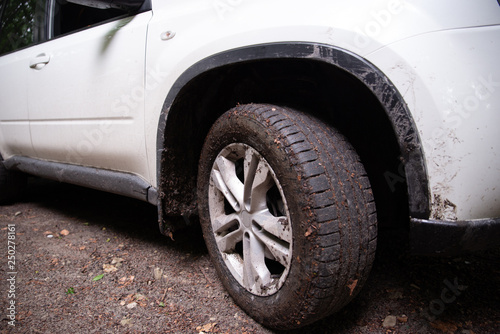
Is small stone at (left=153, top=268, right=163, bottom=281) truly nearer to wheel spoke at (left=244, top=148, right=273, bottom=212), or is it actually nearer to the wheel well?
the wheel well

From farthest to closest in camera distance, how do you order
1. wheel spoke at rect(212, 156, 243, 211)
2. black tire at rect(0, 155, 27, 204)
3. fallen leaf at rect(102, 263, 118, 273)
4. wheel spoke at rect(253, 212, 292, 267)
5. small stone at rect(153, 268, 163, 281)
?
black tire at rect(0, 155, 27, 204) → fallen leaf at rect(102, 263, 118, 273) → small stone at rect(153, 268, 163, 281) → wheel spoke at rect(212, 156, 243, 211) → wheel spoke at rect(253, 212, 292, 267)

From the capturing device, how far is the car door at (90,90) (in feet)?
5.57

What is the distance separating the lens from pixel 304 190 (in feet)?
3.63

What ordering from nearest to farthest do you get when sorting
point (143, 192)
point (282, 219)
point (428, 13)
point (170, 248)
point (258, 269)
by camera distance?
point (428, 13) → point (282, 219) → point (258, 269) → point (143, 192) → point (170, 248)

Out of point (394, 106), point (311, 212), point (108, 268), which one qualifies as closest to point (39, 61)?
point (108, 268)

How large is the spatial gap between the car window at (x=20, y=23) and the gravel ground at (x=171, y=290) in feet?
5.12

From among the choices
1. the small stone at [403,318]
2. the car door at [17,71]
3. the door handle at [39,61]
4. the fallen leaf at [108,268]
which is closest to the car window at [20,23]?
the car door at [17,71]

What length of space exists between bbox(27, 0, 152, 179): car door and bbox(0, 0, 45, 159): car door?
0.13m

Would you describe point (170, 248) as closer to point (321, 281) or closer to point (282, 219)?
point (282, 219)

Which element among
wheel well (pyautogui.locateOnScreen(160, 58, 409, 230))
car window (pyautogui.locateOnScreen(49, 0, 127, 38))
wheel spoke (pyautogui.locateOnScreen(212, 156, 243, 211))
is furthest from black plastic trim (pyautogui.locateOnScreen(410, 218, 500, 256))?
car window (pyautogui.locateOnScreen(49, 0, 127, 38))

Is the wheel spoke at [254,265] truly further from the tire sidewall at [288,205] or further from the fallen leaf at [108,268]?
the fallen leaf at [108,268]

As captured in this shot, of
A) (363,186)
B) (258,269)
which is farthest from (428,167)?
(258,269)

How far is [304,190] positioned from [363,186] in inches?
9.0

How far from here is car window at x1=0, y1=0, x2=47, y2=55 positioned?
2523 mm
